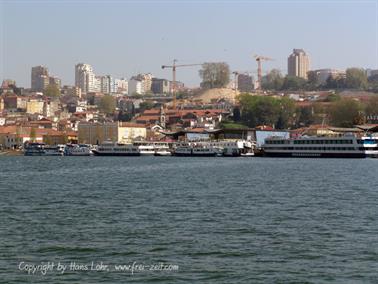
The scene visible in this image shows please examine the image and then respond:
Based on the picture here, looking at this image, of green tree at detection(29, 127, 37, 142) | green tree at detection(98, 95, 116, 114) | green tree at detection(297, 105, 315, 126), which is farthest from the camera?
green tree at detection(98, 95, 116, 114)

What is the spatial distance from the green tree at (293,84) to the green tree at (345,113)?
48999 millimetres

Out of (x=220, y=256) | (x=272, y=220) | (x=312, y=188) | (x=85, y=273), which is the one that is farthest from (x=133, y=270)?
(x=312, y=188)

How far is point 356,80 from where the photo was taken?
115 meters

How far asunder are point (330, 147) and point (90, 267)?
127 feet

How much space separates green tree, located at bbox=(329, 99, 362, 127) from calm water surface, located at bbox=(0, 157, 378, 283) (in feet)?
164

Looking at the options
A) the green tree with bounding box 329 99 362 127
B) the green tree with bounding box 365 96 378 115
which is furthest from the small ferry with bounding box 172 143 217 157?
the green tree with bounding box 365 96 378 115

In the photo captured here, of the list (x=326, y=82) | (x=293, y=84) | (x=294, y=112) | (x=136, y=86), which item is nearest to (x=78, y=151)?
(x=294, y=112)

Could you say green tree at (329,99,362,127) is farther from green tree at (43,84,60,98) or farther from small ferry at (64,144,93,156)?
green tree at (43,84,60,98)

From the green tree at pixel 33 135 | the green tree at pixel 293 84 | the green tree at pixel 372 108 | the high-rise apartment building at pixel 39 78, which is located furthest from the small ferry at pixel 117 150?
the high-rise apartment building at pixel 39 78

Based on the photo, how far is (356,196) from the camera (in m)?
18.7

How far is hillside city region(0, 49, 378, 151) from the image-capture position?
236 feet

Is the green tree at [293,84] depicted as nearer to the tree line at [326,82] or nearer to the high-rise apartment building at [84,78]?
the tree line at [326,82]

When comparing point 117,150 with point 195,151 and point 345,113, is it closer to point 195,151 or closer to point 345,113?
point 195,151

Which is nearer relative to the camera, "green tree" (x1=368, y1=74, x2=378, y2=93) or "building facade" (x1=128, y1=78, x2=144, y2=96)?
"green tree" (x1=368, y1=74, x2=378, y2=93)
